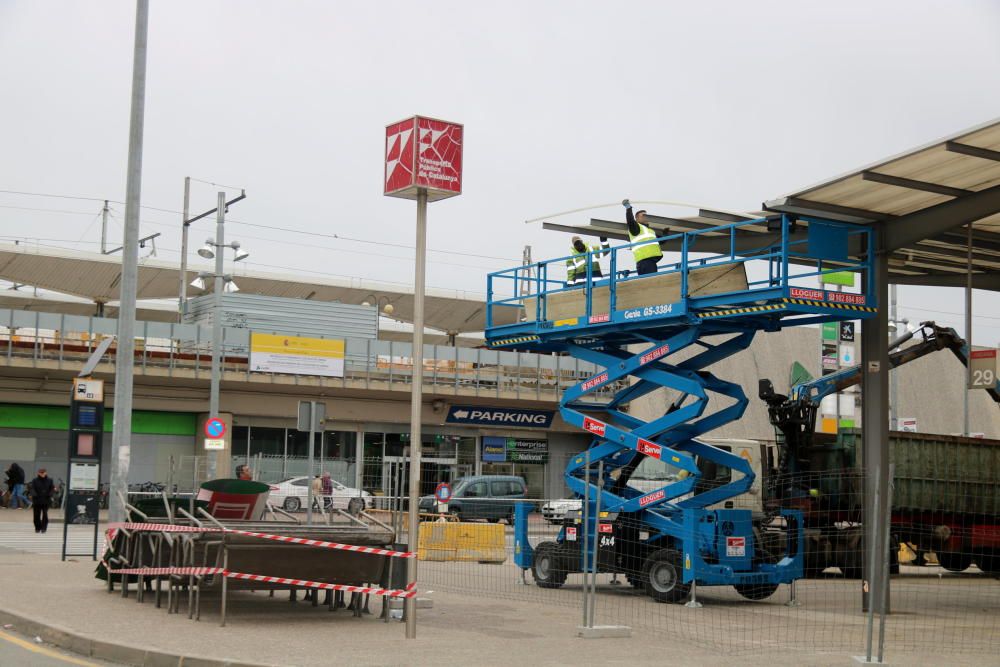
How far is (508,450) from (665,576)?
3325cm

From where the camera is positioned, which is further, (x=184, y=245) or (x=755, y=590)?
(x=184, y=245)

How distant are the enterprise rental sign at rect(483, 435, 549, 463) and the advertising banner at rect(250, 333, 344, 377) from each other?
773 cm

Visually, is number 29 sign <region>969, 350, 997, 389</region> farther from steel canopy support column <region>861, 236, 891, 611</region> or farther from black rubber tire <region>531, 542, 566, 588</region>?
black rubber tire <region>531, 542, 566, 588</region>

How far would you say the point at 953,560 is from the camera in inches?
979

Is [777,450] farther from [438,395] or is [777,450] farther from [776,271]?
[438,395]

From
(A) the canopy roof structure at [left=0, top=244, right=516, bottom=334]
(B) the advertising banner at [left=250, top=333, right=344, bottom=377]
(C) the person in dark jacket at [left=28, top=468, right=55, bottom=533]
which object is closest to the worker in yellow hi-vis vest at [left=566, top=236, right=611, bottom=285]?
(C) the person in dark jacket at [left=28, top=468, right=55, bottom=533]

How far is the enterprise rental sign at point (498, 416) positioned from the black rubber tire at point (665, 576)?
31.2 meters

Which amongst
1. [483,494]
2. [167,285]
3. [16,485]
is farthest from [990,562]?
[167,285]

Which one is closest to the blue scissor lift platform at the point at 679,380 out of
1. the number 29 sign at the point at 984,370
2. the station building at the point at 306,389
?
the number 29 sign at the point at 984,370

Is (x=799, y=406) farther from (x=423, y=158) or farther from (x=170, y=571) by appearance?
(x=170, y=571)

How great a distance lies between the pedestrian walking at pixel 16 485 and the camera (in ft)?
133

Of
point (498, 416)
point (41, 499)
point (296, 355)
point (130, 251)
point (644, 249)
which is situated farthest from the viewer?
point (498, 416)

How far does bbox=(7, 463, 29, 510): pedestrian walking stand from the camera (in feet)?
133

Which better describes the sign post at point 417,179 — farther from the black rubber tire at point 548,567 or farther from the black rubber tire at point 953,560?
the black rubber tire at point 953,560
